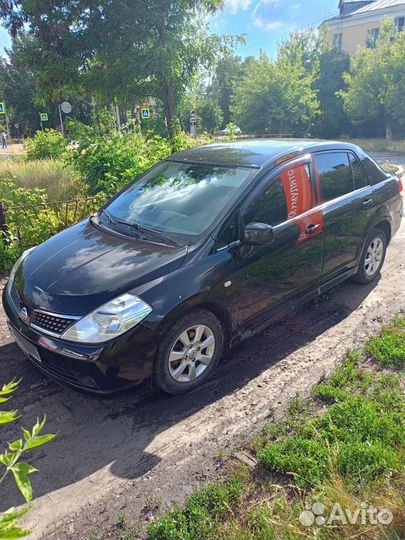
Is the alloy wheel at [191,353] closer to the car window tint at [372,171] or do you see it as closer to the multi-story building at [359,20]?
the car window tint at [372,171]

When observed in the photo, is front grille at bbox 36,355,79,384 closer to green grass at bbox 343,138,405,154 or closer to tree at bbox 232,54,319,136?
green grass at bbox 343,138,405,154

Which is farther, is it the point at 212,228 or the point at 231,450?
the point at 212,228

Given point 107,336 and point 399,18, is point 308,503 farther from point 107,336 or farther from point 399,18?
point 399,18

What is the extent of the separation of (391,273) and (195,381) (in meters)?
3.40

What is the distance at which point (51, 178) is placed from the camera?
29.9 feet

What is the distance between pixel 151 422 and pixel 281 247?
1.80 m

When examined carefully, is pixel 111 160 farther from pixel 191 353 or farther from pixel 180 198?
pixel 191 353

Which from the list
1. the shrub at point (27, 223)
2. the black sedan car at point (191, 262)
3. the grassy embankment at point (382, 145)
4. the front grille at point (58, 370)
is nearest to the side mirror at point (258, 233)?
the black sedan car at point (191, 262)

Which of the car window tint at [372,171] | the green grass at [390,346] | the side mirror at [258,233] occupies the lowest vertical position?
the green grass at [390,346]

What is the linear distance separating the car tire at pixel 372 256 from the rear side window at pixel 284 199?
123 centimetres

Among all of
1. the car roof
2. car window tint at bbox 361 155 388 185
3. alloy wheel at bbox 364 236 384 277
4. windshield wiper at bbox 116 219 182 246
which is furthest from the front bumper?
car window tint at bbox 361 155 388 185

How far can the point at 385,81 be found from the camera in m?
22.4

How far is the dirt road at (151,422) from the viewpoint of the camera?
2420 millimetres

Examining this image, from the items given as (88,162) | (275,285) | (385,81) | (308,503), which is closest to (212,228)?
(275,285)
